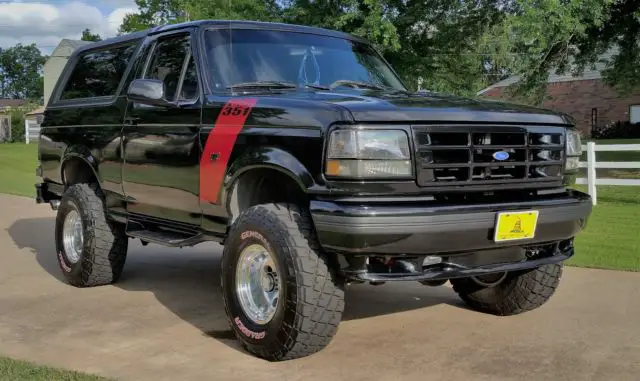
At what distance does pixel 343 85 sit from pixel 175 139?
130cm

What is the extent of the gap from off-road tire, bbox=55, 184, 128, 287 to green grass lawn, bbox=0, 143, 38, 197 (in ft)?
14.0

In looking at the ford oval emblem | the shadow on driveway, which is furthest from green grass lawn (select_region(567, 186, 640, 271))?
the ford oval emblem

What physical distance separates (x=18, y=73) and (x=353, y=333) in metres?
145

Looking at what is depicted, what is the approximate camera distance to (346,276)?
4.18 m

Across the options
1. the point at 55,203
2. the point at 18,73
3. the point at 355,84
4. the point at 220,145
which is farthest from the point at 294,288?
the point at 18,73

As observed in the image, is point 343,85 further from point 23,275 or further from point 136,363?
point 23,275

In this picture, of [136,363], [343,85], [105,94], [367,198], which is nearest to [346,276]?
[367,198]

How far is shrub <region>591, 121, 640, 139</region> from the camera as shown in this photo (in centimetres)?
3697

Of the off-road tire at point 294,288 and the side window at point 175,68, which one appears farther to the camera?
the side window at point 175,68

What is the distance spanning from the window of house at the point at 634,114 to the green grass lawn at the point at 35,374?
39105mm

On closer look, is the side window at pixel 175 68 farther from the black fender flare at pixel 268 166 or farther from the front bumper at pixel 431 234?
the front bumper at pixel 431 234

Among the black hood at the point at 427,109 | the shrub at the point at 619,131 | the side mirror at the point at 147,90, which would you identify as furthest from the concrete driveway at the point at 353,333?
the shrub at the point at 619,131

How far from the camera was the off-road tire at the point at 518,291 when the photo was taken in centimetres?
535

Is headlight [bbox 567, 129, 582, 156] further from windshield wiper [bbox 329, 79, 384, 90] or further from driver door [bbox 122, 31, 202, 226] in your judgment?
driver door [bbox 122, 31, 202, 226]
